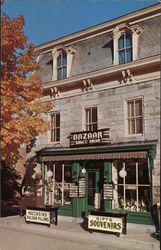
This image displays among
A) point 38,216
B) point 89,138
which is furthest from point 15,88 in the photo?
point 38,216

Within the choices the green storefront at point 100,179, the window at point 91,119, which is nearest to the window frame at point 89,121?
the window at point 91,119

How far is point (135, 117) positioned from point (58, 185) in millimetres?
5846

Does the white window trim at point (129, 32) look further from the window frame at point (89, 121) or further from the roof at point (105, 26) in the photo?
the window frame at point (89, 121)

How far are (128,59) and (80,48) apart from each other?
3553 millimetres

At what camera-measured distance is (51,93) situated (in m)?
17.0

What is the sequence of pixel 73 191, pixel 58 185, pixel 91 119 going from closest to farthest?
pixel 73 191, pixel 91 119, pixel 58 185

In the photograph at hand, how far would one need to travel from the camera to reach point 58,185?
16109mm

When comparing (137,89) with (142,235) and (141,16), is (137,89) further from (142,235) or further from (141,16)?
(142,235)

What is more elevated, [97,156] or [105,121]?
[105,121]

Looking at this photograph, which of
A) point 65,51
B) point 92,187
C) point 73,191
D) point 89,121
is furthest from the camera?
point 65,51

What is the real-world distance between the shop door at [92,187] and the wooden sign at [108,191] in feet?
3.18

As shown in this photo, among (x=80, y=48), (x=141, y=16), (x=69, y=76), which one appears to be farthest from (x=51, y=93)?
(x=141, y=16)

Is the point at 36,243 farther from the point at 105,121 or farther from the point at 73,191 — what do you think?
the point at 105,121

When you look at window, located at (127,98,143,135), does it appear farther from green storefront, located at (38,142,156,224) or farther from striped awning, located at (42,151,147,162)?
striped awning, located at (42,151,147,162)
